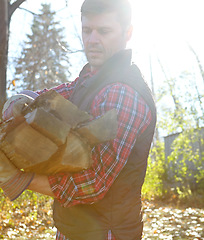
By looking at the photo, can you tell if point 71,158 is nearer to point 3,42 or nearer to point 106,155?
point 106,155

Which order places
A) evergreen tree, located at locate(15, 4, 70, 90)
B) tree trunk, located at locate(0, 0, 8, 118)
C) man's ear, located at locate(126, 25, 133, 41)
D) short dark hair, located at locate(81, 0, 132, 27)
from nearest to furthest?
short dark hair, located at locate(81, 0, 132, 27), man's ear, located at locate(126, 25, 133, 41), tree trunk, located at locate(0, 0, 8, 118), evergreen tree, located at locate(15, 4, 70, 90)

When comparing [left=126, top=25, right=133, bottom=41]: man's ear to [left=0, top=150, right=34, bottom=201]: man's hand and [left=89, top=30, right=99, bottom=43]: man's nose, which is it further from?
[left=0, top=150, right=34, bottom=201]: man's hand

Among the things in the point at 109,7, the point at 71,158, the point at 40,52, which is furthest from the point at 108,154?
the point at 40,52

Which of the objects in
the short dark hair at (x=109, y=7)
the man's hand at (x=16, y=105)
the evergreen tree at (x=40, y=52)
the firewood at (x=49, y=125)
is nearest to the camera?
the firewood at (x=49, y=125)

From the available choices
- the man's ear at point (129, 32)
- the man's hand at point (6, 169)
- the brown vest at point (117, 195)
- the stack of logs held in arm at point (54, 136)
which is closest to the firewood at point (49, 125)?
the stack of logs held in arm at point (54, 136)

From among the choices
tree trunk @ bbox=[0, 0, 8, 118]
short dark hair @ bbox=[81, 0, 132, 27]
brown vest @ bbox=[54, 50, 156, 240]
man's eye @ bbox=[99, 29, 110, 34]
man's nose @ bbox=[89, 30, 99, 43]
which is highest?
tree trunk @ bbox=[0, 0, 8, 118]

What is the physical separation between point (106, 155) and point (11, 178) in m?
0.41

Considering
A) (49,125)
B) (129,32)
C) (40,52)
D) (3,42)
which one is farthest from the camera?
(40,52)

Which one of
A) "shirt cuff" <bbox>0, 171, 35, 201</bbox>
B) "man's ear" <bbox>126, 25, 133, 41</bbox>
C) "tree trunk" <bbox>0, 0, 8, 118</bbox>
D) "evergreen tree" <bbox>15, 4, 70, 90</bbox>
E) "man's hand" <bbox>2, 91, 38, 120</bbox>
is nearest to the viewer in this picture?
"shirt cuff" <bbox>0, 171, 35, 201</bbox>

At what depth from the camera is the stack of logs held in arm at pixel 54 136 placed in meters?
1.15

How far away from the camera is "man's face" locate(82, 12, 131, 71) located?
4.97 ft

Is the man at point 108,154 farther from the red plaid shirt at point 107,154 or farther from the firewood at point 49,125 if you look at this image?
the firewood at point 49,125

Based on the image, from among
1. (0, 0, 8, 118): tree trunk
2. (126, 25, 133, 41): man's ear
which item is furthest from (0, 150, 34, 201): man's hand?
(0, 0, 8, 118): tree trunk

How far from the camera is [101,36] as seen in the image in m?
1.54
